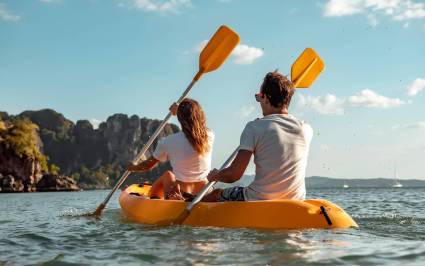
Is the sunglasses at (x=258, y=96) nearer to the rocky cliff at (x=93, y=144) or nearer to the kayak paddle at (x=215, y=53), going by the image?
the kayak paddle at (x=215, y=53)

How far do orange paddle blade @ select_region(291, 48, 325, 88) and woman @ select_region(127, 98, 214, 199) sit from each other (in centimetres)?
147

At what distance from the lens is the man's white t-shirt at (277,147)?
3579 millimetres

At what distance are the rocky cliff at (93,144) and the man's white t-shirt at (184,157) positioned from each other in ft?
396

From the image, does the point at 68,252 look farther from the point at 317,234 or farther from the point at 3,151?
the point at 3,151

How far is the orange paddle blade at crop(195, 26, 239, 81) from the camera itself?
635 centimetres

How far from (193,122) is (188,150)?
38 centimetres

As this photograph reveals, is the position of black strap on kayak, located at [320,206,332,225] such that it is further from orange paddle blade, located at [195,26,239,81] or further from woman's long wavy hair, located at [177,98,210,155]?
orange paddle blade, located at [195,26,239,81]

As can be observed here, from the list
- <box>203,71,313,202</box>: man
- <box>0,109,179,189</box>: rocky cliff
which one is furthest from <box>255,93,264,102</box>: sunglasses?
<box>0,109,179,189</box>: rocky cliff

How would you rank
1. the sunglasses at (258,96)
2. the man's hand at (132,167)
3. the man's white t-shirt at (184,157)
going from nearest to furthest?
the sunglasses at (258,96) → the man's white t-shirt at (184,157) → the man's hand at (132,167)

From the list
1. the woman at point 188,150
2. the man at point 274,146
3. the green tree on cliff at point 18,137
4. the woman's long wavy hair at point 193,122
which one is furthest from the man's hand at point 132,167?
the green tree on cliff at point 18,137

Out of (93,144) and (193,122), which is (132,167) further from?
(93,144)

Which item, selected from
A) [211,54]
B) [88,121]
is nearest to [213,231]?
[211,54]

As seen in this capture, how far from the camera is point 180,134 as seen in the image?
16.4 ft

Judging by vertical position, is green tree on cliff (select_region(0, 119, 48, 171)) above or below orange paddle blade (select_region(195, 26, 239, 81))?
above
